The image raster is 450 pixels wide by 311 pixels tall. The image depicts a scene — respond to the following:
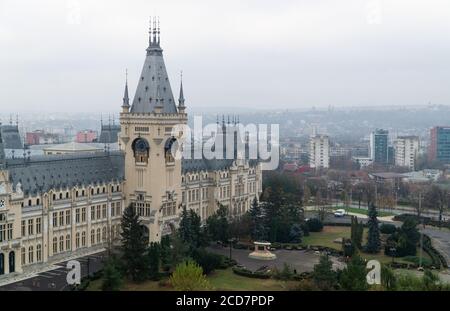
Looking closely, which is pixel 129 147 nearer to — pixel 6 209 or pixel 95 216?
pixel 95 216

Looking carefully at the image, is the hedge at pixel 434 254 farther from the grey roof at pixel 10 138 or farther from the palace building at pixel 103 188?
the grey roof at pixel 10 138

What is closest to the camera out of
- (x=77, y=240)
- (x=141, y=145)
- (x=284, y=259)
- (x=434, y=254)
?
(x=77, y=240)

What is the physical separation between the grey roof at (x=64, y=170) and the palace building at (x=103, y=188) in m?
0.11

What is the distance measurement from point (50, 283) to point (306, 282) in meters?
24.0

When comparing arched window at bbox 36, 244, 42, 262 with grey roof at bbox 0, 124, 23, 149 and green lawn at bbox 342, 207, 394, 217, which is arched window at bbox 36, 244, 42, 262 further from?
green lawn at bbox 342, 207, 394, 217

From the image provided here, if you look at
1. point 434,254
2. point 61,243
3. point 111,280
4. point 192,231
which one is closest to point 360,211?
point 434,254

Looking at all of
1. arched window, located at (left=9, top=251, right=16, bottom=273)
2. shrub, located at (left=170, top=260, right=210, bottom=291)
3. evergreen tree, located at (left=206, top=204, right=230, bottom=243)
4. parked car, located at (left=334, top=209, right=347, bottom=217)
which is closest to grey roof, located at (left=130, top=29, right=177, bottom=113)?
evergreen tree, located at (left=206, top=204, right=230, bottom=243)

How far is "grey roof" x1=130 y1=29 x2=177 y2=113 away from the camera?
259ft

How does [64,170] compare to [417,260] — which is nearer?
[64,170]

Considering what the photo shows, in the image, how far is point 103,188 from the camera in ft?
254

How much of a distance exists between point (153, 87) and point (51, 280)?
2677 centimetres

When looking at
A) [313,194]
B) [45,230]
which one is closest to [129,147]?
[45,230]

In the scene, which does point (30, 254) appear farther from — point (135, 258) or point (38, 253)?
point (135, 258)

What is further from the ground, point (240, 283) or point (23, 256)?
point (23, 256)
